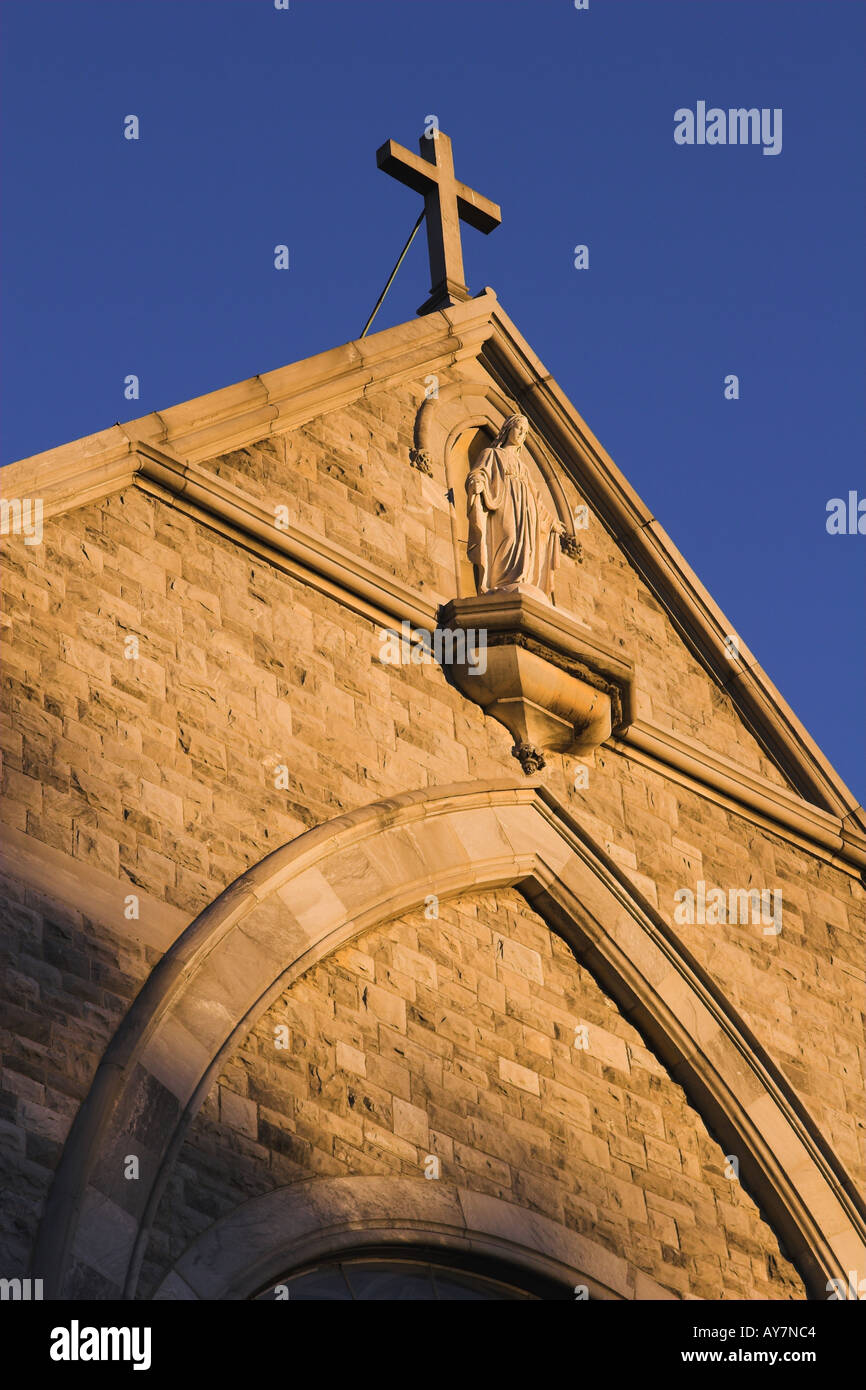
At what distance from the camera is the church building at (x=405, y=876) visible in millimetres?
10977

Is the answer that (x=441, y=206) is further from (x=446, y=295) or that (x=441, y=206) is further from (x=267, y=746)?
(x=267, y=746)

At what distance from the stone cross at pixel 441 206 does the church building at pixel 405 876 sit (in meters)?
0.76

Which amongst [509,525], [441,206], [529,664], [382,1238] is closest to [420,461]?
[509,525]

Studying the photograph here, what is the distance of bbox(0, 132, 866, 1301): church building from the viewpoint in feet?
36.0

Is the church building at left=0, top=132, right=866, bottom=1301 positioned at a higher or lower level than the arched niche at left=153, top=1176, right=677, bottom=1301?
higher

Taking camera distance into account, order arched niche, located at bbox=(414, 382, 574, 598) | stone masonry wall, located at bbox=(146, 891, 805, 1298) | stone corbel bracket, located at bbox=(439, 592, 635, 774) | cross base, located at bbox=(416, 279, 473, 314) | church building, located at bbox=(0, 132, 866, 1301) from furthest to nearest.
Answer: cross base, located at bbox=(416, 279, 473, 314)
arched niche, located at bbox=(414, 382, 574, 598)
stone corbel bracket, located at bbox=(439, 592, 635, 774)
stone masonry wall, located at bbox=(146, 891, 805, 1298)
church building, located at bbox=(0, 132, 866, 1301)

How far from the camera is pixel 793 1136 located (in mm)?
13867

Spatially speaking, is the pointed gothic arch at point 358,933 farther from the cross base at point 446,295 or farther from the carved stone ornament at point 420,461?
the cross base at point 446,295

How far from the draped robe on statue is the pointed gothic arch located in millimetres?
1578

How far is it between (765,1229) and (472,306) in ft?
20.7

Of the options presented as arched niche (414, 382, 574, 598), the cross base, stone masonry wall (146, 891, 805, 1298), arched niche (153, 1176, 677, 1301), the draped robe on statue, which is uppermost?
the cross base

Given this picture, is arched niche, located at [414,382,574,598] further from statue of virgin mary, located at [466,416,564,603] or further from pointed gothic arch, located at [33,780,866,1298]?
pointed gothic arch, located at [33,780,866,1298]

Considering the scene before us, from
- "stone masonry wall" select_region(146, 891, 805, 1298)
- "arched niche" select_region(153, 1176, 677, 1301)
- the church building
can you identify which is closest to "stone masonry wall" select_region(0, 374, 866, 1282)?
the church building
